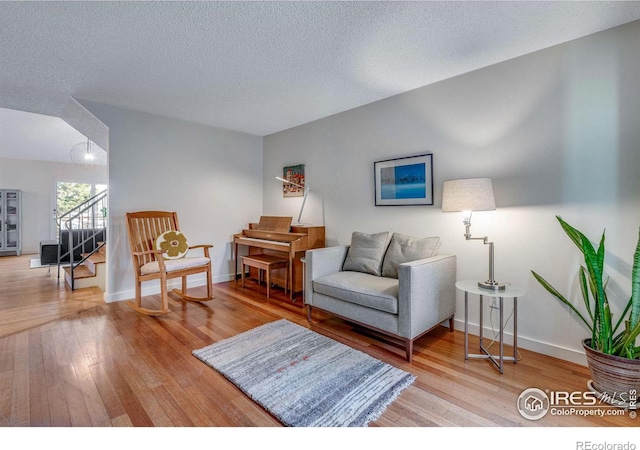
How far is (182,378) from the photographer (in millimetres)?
1898

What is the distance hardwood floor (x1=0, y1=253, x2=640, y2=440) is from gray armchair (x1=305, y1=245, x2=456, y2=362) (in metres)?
0.22

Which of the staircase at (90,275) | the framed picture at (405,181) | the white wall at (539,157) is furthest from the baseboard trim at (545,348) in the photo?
the staircase at (90,275)

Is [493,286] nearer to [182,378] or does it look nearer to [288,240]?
[182,378]

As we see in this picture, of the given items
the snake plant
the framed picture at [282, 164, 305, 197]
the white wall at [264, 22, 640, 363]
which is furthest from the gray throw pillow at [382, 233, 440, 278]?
the framed picture at [282, 164, 305, 197]

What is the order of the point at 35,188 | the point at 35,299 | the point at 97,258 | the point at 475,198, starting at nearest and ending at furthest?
the point at 475,198 < the point at 35,299 < the point at 97,258 < the point at 35,188

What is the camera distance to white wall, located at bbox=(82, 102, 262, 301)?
348 centimetres

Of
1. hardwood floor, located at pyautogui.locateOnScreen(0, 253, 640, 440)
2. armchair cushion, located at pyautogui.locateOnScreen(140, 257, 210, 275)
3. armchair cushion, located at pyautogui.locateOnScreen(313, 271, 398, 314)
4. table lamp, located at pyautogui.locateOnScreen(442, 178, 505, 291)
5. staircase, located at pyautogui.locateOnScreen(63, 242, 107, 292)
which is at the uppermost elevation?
table lamp, located at pyautogui.locateOnScreen(442, 178, 505, 291)

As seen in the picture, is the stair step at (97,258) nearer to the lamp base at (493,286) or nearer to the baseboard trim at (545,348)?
the lamp base at (493,286)

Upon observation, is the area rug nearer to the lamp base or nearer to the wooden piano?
the lamp base

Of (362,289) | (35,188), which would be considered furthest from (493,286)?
(35,188)

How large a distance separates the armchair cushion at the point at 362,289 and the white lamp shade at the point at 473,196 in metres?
0.79

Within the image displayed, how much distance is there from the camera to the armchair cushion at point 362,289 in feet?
7.32

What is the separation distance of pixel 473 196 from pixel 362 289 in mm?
1091

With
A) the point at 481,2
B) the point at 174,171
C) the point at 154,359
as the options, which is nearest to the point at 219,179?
the point at 174,171
